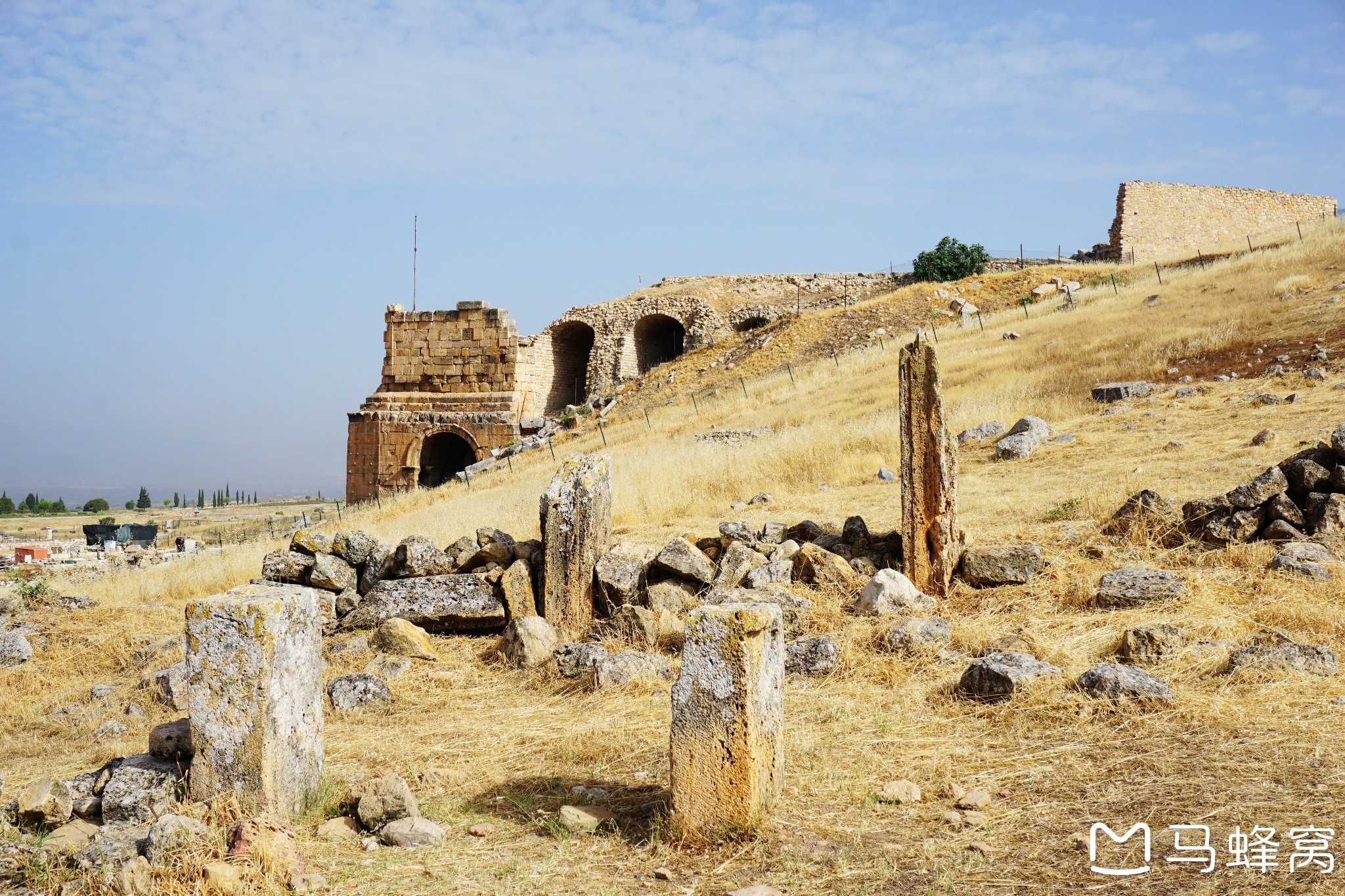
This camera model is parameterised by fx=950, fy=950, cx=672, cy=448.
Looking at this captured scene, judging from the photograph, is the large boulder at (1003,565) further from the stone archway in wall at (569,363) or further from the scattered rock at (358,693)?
the stone archway in wall at (569,363)

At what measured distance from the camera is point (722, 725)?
13.1 ft

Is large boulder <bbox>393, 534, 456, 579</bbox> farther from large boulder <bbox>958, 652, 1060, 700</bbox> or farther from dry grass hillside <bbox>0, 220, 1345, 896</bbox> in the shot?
large boulder <bbox>958, 652, 1060, 700</bbox>

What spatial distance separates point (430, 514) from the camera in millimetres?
16062

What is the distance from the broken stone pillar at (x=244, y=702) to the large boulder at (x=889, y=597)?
4168 mm

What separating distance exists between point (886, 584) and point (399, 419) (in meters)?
23.1

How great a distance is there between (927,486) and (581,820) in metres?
4.50

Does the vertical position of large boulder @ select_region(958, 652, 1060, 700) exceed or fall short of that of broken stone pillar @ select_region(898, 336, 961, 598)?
it falls short

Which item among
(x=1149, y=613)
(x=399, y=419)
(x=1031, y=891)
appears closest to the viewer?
(x=1031, y=891)

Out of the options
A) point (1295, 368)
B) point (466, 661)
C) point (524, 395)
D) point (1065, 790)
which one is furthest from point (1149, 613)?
point (524, 395)

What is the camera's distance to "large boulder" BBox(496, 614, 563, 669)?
7020 millimetres

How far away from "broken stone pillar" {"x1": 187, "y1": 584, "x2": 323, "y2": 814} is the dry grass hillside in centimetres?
30

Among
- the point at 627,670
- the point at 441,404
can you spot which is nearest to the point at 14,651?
the point at 627,670

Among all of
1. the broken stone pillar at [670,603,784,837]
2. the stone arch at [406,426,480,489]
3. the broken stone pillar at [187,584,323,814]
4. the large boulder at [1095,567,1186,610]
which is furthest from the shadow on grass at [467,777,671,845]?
the stone arch at [406,426,480,489]

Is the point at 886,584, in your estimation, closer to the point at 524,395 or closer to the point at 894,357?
the point at 894,357
